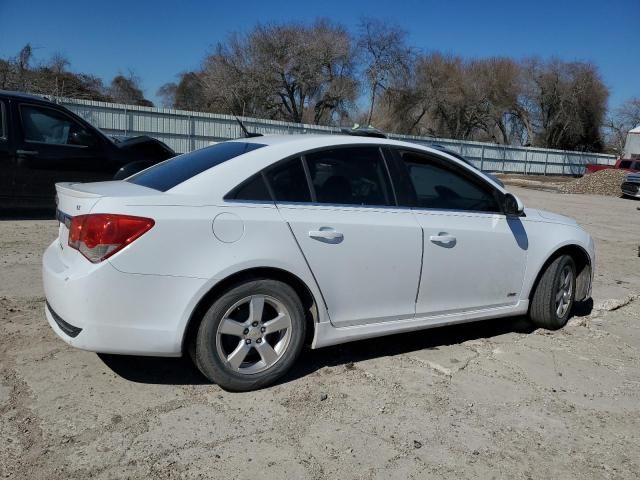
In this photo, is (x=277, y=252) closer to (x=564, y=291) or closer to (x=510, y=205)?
(x=510, y=205)

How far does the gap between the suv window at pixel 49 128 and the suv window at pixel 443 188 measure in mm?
5992

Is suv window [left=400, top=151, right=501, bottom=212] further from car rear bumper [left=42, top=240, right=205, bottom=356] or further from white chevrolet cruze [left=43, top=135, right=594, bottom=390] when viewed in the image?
car rear bumper [left=42, top=240, right=205, bottom=356]

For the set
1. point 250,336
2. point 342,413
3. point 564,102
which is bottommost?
point 342,413

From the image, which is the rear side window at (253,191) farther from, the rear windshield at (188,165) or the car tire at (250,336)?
the car tire at (250,336)

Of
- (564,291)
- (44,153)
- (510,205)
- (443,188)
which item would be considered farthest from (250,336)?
(44,153)

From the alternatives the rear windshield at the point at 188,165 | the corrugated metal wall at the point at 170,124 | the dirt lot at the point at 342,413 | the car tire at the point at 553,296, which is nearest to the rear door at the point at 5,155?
the dirt lot at the point at 342,413

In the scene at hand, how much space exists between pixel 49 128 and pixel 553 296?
23.2 ft

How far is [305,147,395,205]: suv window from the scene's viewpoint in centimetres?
386

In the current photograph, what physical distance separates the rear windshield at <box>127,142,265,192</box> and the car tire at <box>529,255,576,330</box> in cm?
269

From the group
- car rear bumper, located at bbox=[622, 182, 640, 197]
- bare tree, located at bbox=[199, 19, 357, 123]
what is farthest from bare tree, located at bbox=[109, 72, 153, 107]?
car rear bumper, located at bbox=[622, 182, 640, 197]

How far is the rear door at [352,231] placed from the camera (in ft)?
12.1

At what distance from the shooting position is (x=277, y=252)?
3.49 metres

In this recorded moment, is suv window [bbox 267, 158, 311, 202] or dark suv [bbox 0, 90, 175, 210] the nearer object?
suv window [bbox 267, 158, 311, 202]

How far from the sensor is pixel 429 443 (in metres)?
3.16
